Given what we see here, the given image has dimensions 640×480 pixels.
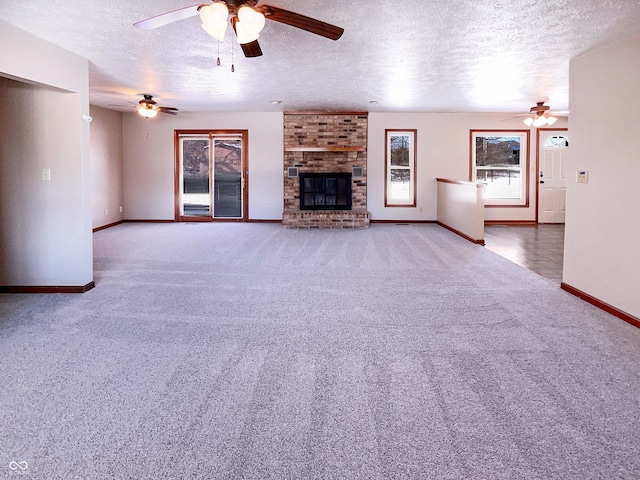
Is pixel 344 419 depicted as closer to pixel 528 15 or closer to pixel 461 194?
pixel 528 15

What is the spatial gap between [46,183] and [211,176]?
5.61m

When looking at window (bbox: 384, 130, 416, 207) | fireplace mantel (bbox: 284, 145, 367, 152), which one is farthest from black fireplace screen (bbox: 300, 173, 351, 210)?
window (bbox: 384, 130, 416, 207)

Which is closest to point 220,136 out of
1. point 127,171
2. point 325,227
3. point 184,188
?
point 184,188

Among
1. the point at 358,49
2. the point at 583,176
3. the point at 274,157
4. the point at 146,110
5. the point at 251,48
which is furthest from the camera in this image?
the point at 274,157

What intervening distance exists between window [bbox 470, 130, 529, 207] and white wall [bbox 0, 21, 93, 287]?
7.91m

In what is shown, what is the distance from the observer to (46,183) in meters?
4.56

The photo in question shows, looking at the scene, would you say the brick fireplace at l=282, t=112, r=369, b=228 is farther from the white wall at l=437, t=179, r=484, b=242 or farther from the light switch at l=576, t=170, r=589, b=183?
the light switch at l=576, t=170, r=589, b=183

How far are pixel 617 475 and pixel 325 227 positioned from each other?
776 cm

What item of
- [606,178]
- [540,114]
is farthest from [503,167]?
[606,178]

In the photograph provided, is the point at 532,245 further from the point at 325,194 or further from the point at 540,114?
the point at 325,194

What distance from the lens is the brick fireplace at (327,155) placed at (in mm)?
9641

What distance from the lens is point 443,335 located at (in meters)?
3.33

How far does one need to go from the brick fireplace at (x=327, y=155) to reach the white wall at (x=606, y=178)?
5.25 metres

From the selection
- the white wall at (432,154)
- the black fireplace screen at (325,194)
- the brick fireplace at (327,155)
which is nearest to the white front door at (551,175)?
the white wall at (432,154)
